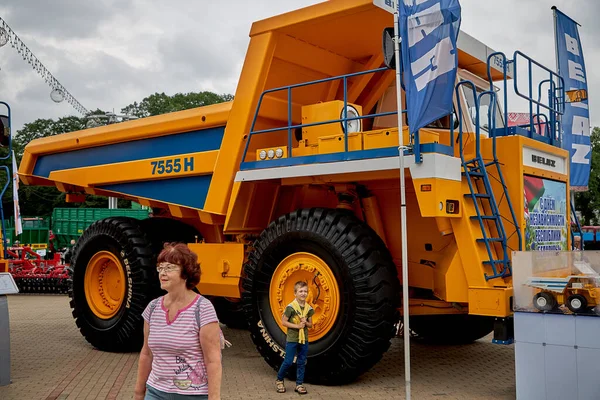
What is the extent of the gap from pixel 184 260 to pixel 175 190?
5.13 m

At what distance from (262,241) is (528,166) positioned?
117 inches

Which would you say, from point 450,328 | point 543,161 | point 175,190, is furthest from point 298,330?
point 450,328

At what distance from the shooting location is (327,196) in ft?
26.3

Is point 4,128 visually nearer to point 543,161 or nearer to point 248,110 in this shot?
point 248,110

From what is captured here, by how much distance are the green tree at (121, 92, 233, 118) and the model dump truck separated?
47.3m

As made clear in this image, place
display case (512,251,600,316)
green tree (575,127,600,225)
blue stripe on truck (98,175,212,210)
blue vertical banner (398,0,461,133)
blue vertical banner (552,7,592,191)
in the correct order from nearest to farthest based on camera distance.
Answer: display case (512,251,600,316) < blue vertical banner (398,0,461,133) < blue stripe on truck (98,175,212,210) < blue vertical banner (552,7,592,191) < green tree (575,127,600,225)

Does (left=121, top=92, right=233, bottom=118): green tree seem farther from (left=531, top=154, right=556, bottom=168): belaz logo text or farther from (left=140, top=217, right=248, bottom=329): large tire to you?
(left=531, top=154, right=556, bottom=168): belaz logo text

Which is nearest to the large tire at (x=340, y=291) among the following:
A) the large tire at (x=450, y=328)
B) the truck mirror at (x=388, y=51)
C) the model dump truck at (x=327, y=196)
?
the model dump truck at (x=327, y=196)

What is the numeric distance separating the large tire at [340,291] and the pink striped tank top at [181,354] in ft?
10.3

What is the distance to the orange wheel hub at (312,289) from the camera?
6730mm

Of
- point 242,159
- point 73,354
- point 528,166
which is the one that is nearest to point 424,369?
point 528,166

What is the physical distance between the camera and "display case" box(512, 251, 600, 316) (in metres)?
5.64

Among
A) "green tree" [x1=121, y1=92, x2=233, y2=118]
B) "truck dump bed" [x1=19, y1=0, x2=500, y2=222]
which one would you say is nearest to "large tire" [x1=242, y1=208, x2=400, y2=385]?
"truck dump bed" [x1=19, y1=0, x2=500, y2=222]

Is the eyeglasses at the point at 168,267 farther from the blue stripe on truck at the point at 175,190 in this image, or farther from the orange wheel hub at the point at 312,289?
the blue stripe on truck at the point at 175,190
